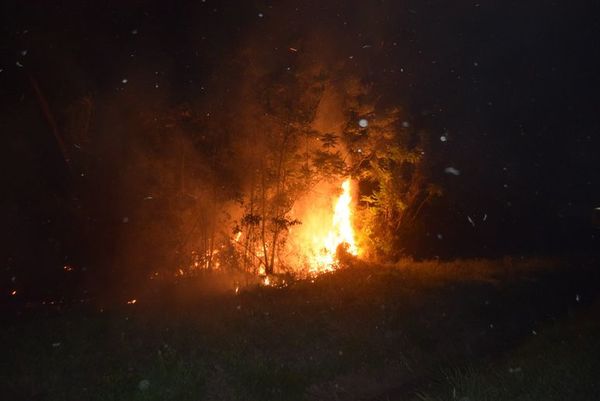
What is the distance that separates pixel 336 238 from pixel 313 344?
8.55m

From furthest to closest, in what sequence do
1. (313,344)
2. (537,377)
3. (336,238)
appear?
(336,238) → (313,344) → (537,377)

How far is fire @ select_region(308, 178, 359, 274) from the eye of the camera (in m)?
18.2

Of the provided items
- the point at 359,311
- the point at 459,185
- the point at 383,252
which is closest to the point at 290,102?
the point at 359,311

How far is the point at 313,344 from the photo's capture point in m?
10.7

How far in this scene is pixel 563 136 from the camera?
3397cm

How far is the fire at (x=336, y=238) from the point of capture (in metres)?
18.2

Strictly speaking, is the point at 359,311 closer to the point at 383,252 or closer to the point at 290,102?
Result: the point at 290,102

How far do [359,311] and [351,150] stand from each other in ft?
22.0

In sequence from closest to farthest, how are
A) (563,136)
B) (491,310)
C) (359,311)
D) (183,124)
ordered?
(359,311)
(491,310)
(183,124)
(563,136)

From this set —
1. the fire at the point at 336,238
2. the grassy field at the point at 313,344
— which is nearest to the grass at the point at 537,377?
the grassy field at the point at 313,344

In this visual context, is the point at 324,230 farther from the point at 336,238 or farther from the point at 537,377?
the point at 537,377

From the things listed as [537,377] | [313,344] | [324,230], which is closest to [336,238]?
[324,230]

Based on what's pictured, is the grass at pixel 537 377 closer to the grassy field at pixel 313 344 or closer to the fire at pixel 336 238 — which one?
the grassy field at pixel 313 344

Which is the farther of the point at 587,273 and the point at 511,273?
the point at 587,273
